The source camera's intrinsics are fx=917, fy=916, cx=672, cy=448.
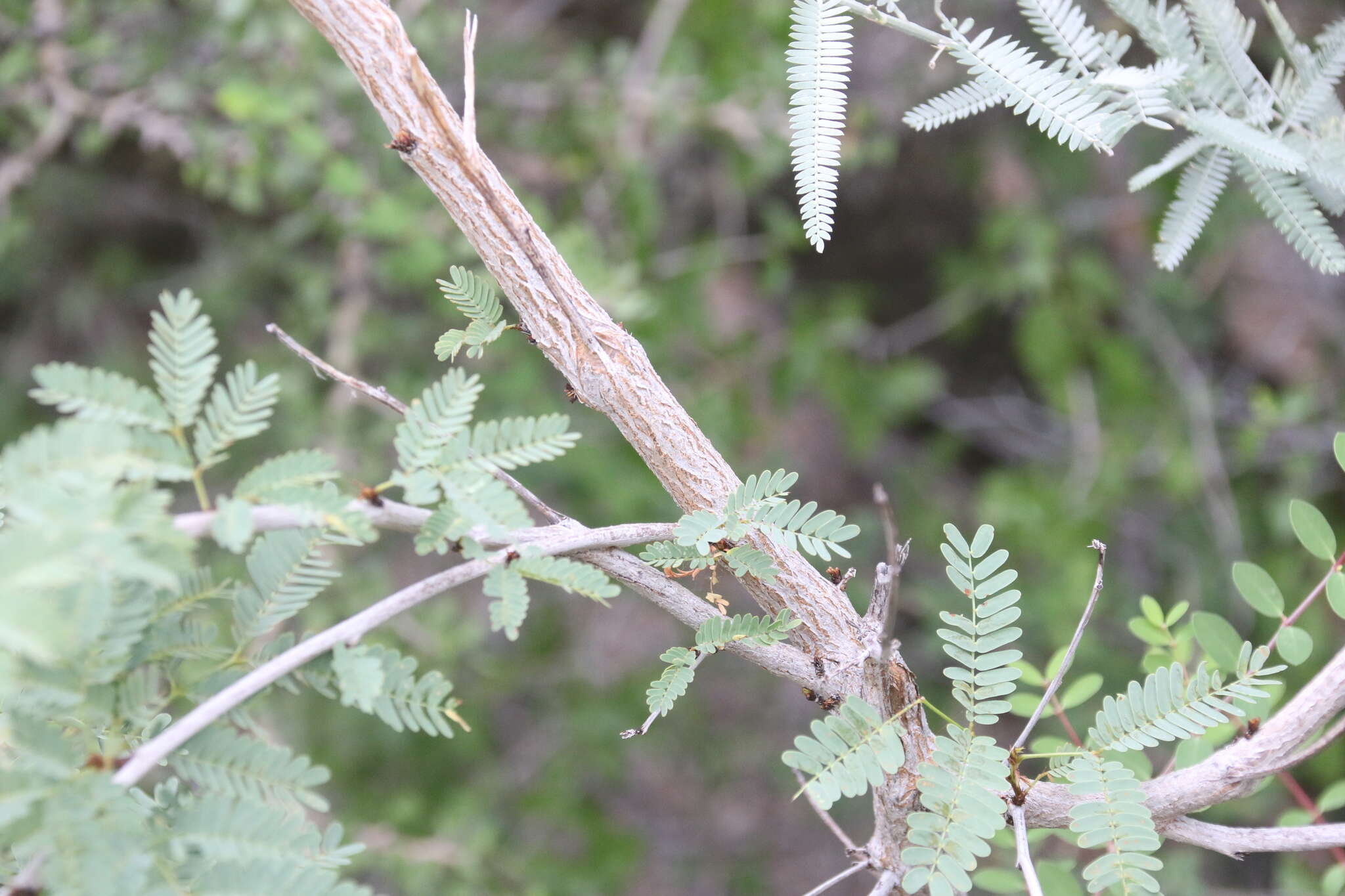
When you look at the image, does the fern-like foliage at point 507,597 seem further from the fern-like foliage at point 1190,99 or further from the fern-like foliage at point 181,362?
the fern-like foliage at point 1190,99

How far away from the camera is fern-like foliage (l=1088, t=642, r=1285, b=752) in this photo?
3.21ft

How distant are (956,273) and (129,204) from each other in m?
2.72

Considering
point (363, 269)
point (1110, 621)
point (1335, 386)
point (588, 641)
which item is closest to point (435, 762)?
point (588, 641)

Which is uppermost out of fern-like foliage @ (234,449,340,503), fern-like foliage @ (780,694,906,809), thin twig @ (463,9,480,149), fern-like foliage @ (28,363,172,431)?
thin twig @ (463,9,480,149)

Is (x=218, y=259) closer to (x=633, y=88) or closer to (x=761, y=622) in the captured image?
(x=633, y=88)

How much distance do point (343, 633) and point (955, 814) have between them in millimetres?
610

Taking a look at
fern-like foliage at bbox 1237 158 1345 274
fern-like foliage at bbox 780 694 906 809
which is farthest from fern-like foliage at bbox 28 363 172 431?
fern-like foliage at bbox 1237 158 1345 274

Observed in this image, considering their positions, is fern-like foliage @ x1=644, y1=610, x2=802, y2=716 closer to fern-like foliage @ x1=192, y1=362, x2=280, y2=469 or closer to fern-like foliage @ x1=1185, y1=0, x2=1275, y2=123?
fern-like foliage @ x1=192, y1=362, x2=280, y2=469

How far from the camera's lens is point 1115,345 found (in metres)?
2.85

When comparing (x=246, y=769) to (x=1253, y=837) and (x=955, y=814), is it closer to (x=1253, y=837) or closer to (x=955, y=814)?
(x=955, y=814)

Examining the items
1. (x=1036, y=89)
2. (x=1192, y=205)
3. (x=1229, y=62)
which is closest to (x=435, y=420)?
(x=1036, y=89)

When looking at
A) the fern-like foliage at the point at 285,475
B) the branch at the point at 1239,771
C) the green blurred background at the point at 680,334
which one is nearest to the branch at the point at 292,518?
the fern-like foliage at the point at 285,475

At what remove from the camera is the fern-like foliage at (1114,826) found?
89 cm

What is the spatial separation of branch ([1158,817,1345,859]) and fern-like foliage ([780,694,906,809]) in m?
0.37
